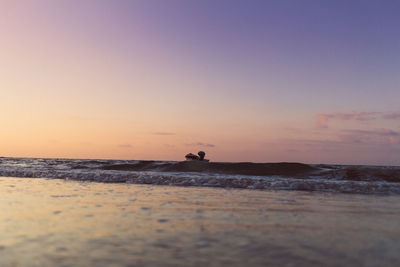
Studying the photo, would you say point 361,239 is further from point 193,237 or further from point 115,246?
point 115,246

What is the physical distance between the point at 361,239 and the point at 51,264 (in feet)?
10.5

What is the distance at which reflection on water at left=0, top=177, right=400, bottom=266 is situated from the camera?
8.47ft

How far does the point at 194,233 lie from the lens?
3475 millimetres

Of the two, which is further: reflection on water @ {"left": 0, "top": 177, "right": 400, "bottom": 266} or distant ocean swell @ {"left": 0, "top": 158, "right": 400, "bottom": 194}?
distant ocean swell @ {"left": 0, "top": 158, "right": 400, "bottom": 194}

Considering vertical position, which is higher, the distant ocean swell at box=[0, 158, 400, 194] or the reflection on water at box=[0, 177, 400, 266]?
the distant ocean swell at box=[0, 158, 400, 194]

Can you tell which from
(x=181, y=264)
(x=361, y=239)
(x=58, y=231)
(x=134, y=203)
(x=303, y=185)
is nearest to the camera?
(x=181, y=264)

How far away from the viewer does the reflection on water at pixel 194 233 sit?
8.47 ft

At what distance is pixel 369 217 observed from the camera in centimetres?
454

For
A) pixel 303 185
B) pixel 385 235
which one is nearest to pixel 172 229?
pixel 385 235

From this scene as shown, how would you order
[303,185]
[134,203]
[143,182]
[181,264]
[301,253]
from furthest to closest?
1. [143,182]
2. [303,185]
3. [134,203]
4. [301,253]
5. [181,264]

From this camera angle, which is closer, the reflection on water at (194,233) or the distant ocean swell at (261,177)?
the reflection on water at (194,233)

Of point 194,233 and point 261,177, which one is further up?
point 261,177

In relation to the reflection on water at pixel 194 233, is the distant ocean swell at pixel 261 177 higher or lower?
higher

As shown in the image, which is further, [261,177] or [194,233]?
[261,177]
